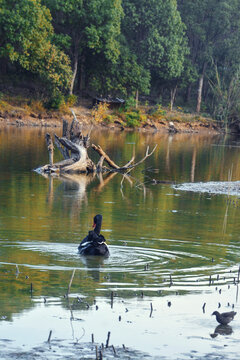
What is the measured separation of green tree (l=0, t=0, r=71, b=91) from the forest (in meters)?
0.10

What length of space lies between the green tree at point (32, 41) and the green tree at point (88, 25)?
3.02 metres

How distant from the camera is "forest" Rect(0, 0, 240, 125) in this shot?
2793 inches

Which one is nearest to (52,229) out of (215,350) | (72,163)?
(215,350)

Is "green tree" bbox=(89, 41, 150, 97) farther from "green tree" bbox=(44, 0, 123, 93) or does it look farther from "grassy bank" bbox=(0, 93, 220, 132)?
"grassy bank" bbox=(0, 93, 220, 132)

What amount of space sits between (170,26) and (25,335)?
8277cm

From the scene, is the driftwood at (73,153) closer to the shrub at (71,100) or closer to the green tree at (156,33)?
the shrub at (71,100)

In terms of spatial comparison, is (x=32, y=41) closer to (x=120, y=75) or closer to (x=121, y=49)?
(x=120, y=75)

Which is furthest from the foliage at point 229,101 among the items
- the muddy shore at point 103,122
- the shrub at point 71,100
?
the shrub at point 71,100

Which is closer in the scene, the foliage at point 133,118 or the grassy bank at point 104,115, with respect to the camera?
the grassy bank at point 104,115

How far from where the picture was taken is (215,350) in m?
9.42

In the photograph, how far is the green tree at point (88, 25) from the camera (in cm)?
7544

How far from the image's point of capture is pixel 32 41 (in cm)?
7025

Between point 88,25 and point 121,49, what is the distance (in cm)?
786

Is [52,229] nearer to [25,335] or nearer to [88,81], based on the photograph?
[25,335]
